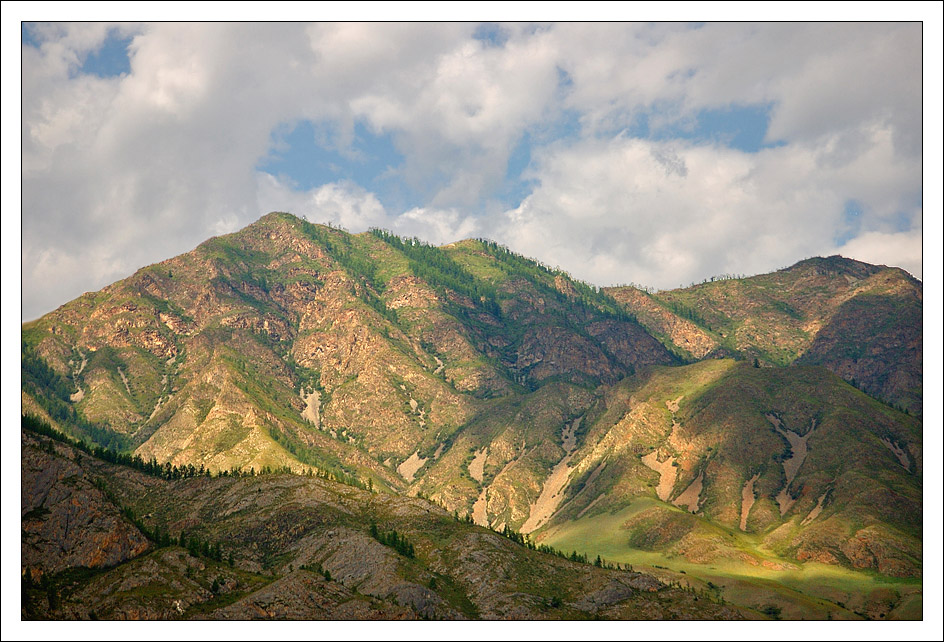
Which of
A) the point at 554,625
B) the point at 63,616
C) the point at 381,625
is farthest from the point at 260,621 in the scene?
the point at 554,625

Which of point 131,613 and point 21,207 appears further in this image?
point 131,613

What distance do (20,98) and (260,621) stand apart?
11991 centimetres

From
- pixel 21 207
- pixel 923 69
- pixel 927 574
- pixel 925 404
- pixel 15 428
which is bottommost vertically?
pixel 927 574

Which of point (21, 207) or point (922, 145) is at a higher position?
point (922, 145)

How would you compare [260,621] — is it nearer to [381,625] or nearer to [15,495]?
[381,625]

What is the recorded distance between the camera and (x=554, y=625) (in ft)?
647

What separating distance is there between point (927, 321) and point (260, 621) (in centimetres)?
15024

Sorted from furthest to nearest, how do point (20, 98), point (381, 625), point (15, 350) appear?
point (381, 625), point (15, 350), point (20, 98)

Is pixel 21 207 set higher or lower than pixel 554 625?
higher

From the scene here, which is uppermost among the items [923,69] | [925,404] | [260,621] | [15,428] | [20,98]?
[923,69]

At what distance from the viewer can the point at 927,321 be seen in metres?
156

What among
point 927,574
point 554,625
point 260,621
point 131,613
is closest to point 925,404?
point 927,574

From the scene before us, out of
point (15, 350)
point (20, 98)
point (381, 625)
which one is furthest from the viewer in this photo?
point (381, 625)

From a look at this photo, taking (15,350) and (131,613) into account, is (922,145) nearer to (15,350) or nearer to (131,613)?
(15,350)
